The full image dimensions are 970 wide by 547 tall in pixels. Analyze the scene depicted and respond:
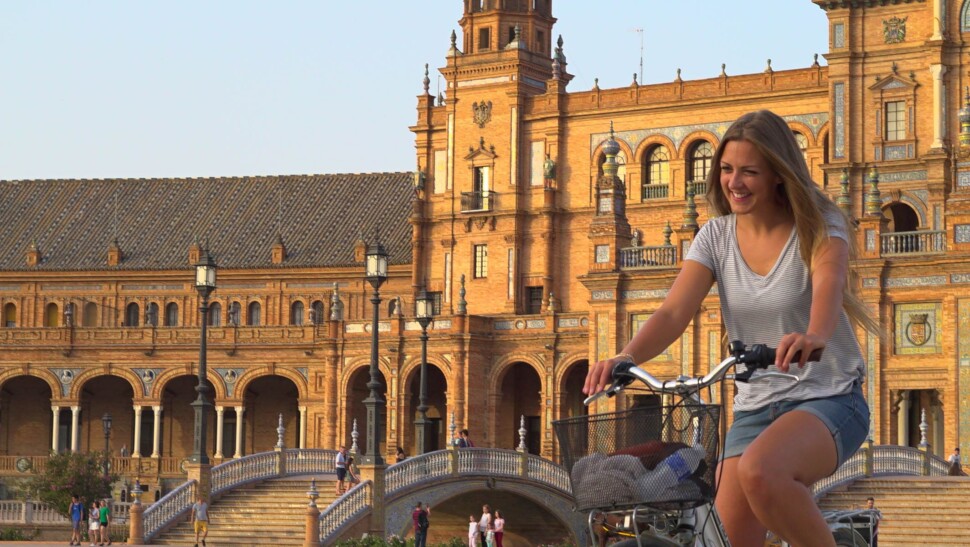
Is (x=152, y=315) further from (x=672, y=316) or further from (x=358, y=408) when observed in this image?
(x=672, y=316)

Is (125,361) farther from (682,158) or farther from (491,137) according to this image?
(682,158)

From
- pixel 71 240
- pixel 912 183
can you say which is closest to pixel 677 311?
pixel 912 183

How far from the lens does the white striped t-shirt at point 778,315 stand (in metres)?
6.91

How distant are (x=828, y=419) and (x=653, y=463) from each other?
2.14ft

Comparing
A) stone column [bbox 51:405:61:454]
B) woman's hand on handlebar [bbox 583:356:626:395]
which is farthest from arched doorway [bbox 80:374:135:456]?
woman's hand on handlebar [bbox 583:356:626:395]

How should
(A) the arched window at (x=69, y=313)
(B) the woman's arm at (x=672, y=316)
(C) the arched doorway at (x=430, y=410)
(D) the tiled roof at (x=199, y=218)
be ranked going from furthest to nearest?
(D) the tiled roof at (x=199, y=218) < (A) the arched window at (x=69, y=313) < (C) the arched doorway at (x=430, y=410) < (B) the woman's arm at (x=672, y=316)

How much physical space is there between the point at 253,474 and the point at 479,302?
26829 mm

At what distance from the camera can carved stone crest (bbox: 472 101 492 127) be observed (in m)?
74.9

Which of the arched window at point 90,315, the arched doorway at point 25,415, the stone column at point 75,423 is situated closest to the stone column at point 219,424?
the stone column at point 75,423

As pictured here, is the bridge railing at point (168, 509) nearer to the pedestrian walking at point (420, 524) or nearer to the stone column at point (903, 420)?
the pedestrian walking at point (420, 524)

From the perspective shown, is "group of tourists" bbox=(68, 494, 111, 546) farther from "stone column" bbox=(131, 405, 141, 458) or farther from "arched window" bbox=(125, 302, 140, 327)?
"arched window" bbox=(125, 302, 140, 327)

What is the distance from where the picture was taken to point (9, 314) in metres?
87.0

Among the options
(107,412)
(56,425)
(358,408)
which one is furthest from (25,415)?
(358,408)

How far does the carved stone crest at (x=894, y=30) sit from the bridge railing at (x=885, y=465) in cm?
1898
